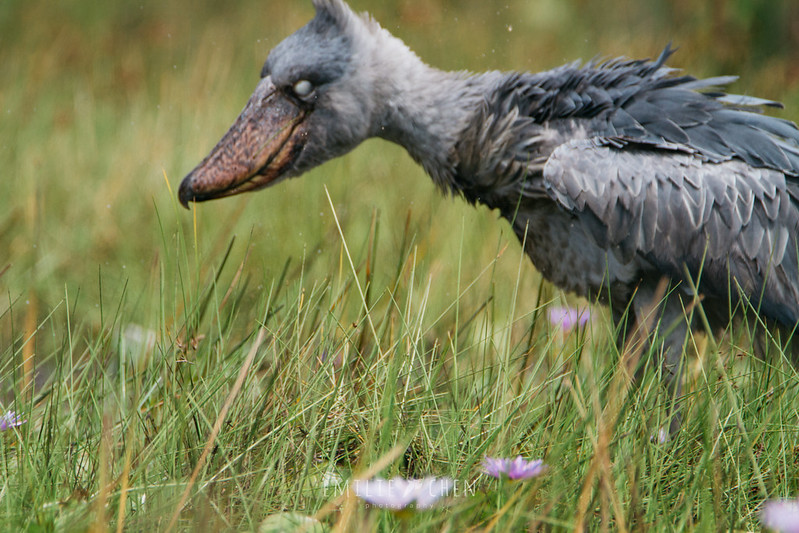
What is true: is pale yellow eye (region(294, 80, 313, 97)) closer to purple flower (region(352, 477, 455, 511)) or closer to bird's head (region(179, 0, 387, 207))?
bird's head (region(179, 0, 387, 207))

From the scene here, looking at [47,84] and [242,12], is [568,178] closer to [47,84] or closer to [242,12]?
[47,84]

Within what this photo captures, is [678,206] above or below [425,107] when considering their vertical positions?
below

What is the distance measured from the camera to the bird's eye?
2867 mm

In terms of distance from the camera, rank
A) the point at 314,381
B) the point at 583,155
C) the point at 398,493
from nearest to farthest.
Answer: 1. the point at 398,493
2. the point at 314,381
3. the point at 583,155

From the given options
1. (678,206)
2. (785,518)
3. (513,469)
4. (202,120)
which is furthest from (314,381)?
(202,120)

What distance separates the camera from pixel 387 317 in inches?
90.0

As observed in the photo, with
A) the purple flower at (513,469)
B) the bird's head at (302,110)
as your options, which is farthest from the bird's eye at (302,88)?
the purple flower at (513,469)

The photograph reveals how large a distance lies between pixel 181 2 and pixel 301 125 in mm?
5710

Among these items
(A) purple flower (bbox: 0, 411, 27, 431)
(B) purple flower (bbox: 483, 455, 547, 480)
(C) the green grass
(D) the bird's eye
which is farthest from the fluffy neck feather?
(A) purple flower (bbox: 0, 411, 27, 431)

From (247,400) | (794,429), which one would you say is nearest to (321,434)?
(247,400)

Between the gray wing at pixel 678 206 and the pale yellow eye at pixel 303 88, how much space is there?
2.72 feet

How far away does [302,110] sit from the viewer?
2.91m

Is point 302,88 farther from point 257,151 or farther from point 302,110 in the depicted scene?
point 257,151

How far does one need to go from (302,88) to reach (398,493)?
1.76 metres
